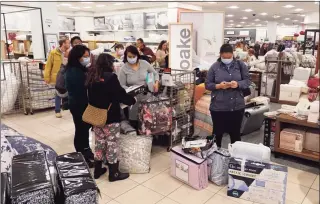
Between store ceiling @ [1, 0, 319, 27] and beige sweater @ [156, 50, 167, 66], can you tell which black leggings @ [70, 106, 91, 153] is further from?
store ceiling @ [1, 0, 319, 27]

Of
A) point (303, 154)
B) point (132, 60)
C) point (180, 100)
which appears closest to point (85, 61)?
point (132, 60)

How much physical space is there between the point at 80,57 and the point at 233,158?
1.89 metres

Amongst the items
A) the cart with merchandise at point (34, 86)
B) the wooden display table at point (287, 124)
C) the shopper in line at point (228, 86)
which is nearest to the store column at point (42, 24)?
the cart with merchandise at point (34, 86)

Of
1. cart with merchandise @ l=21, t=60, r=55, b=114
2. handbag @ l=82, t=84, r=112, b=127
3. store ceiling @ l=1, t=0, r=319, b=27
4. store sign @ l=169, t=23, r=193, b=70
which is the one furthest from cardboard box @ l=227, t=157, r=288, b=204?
store ceiling @ l=1, t=0, r=319, b=27

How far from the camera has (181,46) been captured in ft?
15.2

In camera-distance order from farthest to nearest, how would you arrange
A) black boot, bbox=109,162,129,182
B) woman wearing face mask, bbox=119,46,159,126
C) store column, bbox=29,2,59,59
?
store column, bbox=29,2,59,59
woman wearing face mask, bbox=119,46,159,126
black boot, bbox=109,162,129,182

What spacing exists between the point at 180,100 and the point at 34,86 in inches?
133

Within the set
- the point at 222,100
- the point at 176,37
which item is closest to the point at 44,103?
the point at 176,37

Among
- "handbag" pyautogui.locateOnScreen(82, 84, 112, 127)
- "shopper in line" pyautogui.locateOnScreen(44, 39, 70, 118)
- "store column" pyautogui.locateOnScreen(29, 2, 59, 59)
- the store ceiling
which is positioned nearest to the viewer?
"handbag" pyautogui.locateOnScreen(82, 84, 112, 127)

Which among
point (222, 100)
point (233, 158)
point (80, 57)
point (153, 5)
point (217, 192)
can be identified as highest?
point (153, 5)

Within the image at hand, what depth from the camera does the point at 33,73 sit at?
18.9 feet

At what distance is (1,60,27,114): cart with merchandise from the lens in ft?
17.9

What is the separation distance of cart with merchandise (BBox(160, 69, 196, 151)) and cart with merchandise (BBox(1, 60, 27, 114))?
3256mm

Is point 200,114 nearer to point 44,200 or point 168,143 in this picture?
point 168,143
